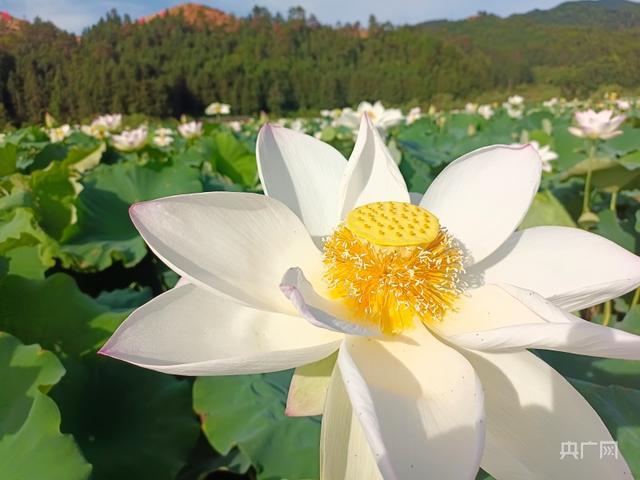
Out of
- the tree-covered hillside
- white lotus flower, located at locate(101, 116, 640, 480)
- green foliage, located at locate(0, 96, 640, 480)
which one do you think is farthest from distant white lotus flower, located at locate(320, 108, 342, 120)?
the tree-covered hillside

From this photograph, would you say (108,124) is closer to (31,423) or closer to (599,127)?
(599,127)

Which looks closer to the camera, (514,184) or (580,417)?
(580,417)

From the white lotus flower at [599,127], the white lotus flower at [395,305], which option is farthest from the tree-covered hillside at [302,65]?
the white lotus flower at [395,305]

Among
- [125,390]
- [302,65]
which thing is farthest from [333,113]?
[302,65]

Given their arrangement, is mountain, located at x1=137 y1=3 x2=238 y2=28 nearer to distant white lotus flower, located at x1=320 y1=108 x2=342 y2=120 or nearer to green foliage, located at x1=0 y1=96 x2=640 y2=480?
distant white lotus flower, located at x1=320 y1=108 x2=342 y2=120

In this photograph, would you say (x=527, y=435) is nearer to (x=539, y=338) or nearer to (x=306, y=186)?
(x=539, y=338)

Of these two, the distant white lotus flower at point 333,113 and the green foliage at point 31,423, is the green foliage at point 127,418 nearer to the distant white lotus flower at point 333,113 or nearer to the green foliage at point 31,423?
the green foliage at point 31,423

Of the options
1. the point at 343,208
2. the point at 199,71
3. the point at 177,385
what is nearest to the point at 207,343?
the point at 343,208
